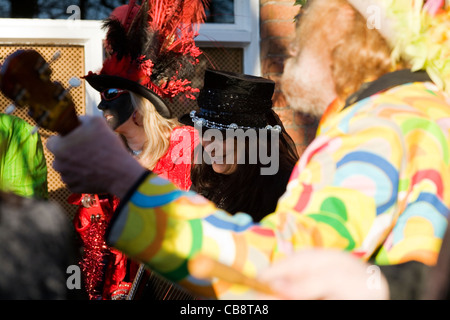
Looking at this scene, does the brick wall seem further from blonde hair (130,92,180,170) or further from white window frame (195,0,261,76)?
blonde hair (130,92,180,170)

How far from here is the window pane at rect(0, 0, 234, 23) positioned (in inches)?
144

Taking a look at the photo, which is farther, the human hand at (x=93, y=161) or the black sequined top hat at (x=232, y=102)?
the black sequined top hat at (x=232, y=102)

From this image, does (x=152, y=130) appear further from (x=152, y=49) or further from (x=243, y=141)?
(x=243, y=141)

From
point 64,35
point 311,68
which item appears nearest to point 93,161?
point 311,68

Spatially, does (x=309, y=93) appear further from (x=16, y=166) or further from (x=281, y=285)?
(x=16, y=166)

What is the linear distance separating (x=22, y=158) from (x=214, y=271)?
211 centimetres

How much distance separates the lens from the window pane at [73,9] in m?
3.67

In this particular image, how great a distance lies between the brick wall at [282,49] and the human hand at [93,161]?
2676mm

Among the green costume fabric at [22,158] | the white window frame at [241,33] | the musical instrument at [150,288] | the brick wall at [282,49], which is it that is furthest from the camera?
the white window frame at [241,33]

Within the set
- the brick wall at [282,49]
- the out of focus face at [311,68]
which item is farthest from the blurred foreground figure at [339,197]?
the brick wall at [282,49]

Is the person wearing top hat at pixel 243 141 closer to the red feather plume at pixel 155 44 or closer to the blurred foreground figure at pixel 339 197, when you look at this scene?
the red feather plume at pixel 155 44

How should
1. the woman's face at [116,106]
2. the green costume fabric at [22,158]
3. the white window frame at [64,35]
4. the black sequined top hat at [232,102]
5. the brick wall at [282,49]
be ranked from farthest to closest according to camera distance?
the brick wall at [282,49]
the white window frame at [64,35]
the woman's face at [116,106]
the green costume fabric at [22,158]
the black sequined top hat at [232,102]

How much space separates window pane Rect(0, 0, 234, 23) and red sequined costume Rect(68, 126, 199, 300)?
106 centimetres
